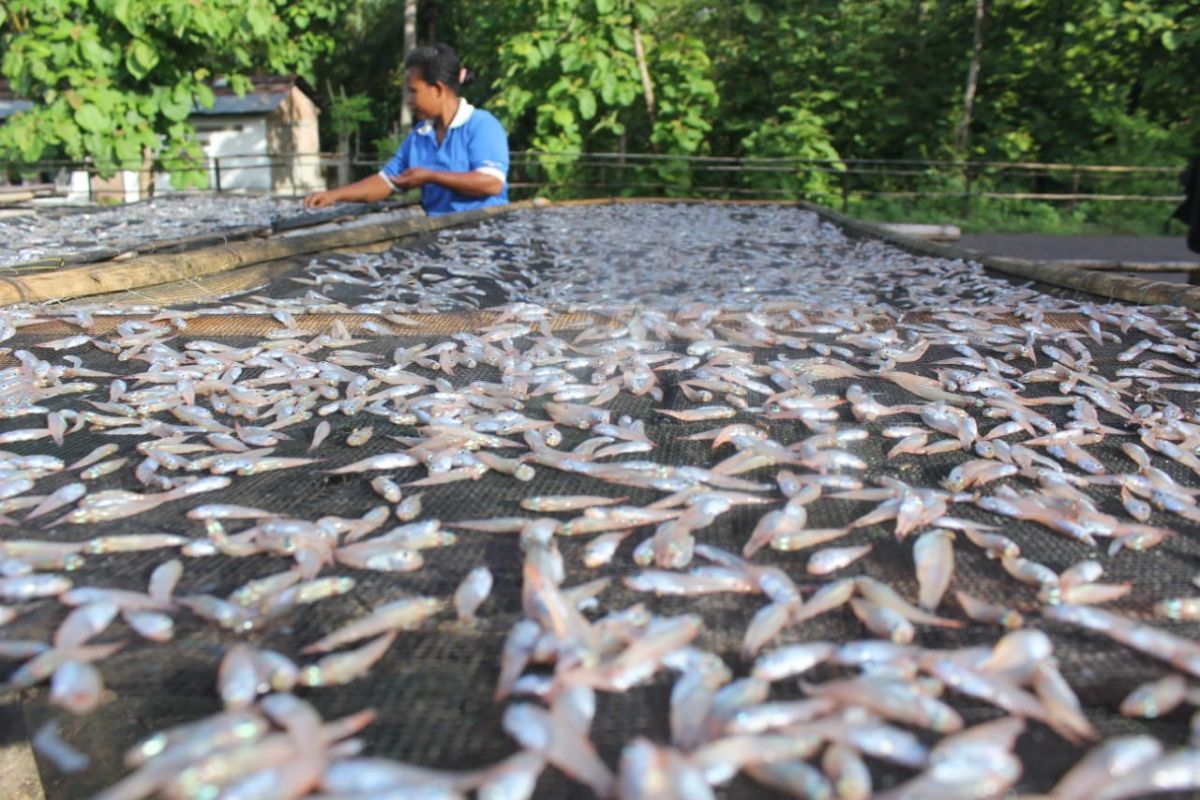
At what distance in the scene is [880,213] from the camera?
12305 millimetres

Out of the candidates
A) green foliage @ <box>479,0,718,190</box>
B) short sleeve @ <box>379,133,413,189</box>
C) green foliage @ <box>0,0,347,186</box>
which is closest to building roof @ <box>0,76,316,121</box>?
green foliage @ <box>479,0,718,190</box>

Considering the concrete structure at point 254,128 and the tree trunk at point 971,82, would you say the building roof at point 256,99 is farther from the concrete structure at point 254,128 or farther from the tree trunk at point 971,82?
the tree trunk at point 971,82

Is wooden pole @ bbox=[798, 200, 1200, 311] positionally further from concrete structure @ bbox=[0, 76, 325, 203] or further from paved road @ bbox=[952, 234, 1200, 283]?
concrete structure @ bbox=[0, 76, 325, 203]

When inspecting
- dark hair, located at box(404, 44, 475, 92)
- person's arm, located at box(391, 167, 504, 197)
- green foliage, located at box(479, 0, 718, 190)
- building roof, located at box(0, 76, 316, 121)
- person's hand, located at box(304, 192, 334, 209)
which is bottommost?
person's hand, located at box(304, 192, 334, 209)

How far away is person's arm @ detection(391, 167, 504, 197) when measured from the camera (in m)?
5.16

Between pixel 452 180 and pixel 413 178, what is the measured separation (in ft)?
0.84

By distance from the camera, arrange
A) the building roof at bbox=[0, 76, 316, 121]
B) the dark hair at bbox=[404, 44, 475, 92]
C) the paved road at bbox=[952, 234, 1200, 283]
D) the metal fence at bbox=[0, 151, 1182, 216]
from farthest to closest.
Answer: the building roof at bbox=[0, 76, 316, 121] → the metal fence at bbox=[0, 151, 1182, 216] → the paved road at bbox=[952, 234, 1200, 283] → the dark hair at bbox=[404, 44, 475, 92]

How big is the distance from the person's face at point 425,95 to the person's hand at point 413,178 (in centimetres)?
36

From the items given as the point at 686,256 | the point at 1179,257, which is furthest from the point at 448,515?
the point at 1179,257

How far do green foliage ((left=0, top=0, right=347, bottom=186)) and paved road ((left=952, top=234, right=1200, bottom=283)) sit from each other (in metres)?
8.74

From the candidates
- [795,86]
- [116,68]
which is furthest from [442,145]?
[795,86]

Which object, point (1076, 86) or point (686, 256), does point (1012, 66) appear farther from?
point (686, 256)

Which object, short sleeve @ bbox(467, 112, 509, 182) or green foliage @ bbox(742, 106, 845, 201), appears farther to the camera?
green foliage @ bbox(742, 106, 845, 201)

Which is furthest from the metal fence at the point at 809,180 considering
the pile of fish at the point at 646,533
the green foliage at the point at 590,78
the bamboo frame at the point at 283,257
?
the pile of fish at the point at 646,533
